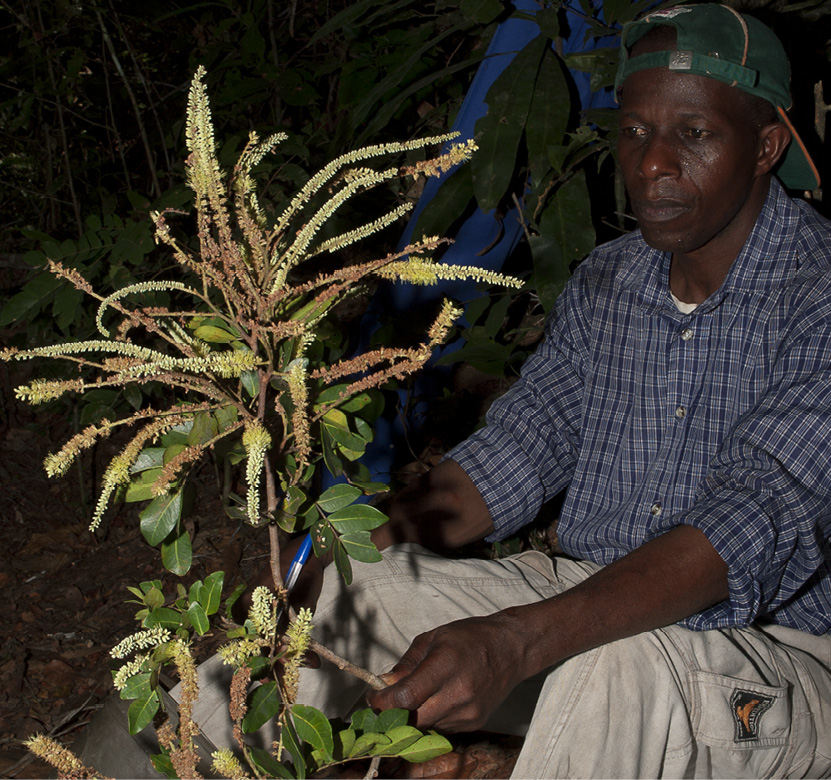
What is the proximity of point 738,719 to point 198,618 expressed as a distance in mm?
863

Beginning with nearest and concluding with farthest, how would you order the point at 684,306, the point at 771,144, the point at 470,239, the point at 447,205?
the point at 771,144 → the point at 684,306 → the point at 447,205 → the point at 470,239

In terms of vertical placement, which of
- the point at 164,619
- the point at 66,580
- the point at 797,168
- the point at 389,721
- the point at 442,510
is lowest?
the point at 66,580

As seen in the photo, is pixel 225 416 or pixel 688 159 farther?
pixel 688 159

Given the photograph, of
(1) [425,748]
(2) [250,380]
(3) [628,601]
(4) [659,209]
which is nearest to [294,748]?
(1) [425,748]

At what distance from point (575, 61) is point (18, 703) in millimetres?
2228

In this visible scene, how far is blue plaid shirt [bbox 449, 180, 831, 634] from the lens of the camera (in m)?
1.26

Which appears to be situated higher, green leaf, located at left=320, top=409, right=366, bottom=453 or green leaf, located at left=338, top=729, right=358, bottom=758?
green leaf, located at left=320, top=409, right=366, bottom=453

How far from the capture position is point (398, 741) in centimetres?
85

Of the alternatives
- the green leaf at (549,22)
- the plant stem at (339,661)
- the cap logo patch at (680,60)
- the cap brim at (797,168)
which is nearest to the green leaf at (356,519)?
the plant stem at (339,661)

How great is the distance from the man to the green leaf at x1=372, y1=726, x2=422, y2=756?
0.14 meters

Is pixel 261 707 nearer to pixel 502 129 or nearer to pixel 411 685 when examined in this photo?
pixel 411 685

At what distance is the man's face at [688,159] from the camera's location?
1423mm

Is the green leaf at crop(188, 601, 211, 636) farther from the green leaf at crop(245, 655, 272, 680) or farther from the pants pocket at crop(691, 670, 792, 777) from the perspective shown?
the pants pocket at crop(691, 670, 792, 777)

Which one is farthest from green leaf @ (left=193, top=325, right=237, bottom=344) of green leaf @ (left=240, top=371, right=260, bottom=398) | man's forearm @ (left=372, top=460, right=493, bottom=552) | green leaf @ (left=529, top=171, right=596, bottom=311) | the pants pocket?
green leaf @ (left=529, top=171, right=596, bottom=311)
